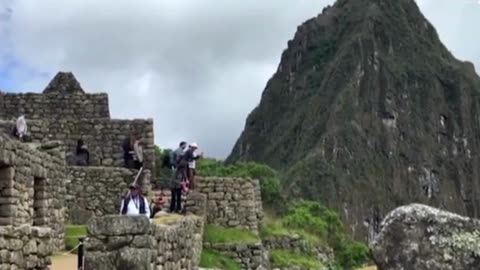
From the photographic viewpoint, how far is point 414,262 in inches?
242

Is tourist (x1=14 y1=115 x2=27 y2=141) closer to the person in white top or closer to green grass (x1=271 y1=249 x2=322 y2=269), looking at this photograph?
the person in white top

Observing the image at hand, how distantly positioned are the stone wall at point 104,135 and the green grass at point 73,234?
160 inches

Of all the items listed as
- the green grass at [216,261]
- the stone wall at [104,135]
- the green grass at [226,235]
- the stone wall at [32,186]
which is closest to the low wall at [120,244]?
the stone wall at [32,186]

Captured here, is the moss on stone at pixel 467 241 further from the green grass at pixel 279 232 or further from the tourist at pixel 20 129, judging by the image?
the green grass at pixel 279 232

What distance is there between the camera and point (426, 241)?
6207mm

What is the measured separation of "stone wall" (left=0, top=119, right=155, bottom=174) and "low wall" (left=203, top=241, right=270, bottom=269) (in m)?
3.25

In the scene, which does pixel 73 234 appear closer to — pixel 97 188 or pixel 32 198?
pixel 32 198

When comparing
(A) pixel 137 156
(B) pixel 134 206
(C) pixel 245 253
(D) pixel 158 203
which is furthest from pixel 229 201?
(B) pixel 134 206

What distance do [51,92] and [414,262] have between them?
73.8 feet

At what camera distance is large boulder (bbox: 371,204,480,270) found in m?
6.13

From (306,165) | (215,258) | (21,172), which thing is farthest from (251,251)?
(306,165)

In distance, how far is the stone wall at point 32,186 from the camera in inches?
621

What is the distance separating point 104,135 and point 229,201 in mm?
3562

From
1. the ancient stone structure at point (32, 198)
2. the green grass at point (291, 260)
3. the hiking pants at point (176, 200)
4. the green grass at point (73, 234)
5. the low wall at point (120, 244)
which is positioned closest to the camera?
the ancient stone structure at point (32, 198)
